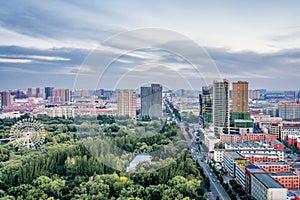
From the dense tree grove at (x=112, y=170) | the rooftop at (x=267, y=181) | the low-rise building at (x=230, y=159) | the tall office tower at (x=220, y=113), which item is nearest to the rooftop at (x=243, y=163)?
the low-rise building at (x=230, y=159)

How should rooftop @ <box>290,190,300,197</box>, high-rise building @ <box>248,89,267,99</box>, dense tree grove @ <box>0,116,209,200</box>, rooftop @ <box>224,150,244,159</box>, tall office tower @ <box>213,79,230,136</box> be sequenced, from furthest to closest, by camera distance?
high-rise building @ <box>248,89,267,99</box>
tall office tower @ <box>213,79,230,136</box>
rooftop @ <box>224,150,244,159</box>
rooftop @ <box>290,190,300,197</box>
dense tree grove @ <box>0,116,209,200</box>

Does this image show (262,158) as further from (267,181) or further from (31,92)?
(31,92)

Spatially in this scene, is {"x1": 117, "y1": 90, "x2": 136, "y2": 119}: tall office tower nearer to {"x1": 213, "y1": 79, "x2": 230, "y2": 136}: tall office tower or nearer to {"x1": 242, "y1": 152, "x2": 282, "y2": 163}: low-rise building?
{"x1": 242, "y1": 152, "x2": 282, "y2": 163}: low-rise building

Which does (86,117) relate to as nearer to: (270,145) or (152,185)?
(152,185)

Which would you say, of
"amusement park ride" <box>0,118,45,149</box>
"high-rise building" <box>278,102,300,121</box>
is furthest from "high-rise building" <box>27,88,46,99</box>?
"high-rise building" <box>278,102,300,121</box>

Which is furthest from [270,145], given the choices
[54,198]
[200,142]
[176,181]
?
[54,198]

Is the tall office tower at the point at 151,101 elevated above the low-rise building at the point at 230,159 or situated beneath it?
elevated above

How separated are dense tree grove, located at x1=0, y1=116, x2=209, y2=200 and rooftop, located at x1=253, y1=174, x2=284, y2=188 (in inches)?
32.0

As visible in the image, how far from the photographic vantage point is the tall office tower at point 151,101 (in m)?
4.06

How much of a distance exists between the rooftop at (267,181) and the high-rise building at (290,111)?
9907mm

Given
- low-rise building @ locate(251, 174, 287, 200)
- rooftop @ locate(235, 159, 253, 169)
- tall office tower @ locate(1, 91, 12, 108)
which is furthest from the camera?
tall office tower @ locate(1, 91, 12, 108)

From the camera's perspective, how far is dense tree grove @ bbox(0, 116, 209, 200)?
347 centimetres

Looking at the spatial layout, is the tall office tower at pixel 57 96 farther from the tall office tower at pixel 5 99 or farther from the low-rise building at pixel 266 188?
the low-rise building at pixel 266 188

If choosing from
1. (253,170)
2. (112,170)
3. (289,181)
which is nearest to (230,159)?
(253,170)
